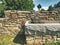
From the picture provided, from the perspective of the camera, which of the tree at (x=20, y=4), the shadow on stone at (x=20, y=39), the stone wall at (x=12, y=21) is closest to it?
the shadow on stone at (x=20, y=39)

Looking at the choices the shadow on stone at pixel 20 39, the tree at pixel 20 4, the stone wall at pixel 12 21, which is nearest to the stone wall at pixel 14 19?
the stone wall at pixel 12 21

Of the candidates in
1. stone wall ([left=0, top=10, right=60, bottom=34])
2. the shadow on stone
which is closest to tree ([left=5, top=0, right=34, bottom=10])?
stone wall ([left=0, top=10, right=60, bottom=34])

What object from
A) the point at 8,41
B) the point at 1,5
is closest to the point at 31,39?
the point at 8,41

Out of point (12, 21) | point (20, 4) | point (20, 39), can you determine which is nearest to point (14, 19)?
point (12, 21)

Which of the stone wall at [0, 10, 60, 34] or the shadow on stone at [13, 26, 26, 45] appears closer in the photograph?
the shadow on stone at [13, 26, 26, 45]

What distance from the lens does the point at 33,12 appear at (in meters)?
6.31

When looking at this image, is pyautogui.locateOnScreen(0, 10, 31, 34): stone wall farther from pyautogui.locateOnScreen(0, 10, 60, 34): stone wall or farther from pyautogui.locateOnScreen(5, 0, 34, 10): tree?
pyautogui.locateOnScreen(5, 0, 34, 10): tree

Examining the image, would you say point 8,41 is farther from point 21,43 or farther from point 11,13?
point 11,13

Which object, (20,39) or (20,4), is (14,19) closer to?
(20,39)

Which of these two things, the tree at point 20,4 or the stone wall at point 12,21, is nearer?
the stone wall at point 12,21

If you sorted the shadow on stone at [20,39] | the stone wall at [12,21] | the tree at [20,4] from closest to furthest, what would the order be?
the shadow on stone at [20,39] → the stone wall at [12,21] → the tree at [20,4]

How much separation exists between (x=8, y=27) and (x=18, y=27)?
0.99ft

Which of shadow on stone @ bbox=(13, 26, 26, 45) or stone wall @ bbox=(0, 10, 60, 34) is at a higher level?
stone wall @ bbox=(0, 10, 60, 34)

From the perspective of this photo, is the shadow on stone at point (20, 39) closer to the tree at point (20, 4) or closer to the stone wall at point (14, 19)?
the stone wall at point (14, 19)
